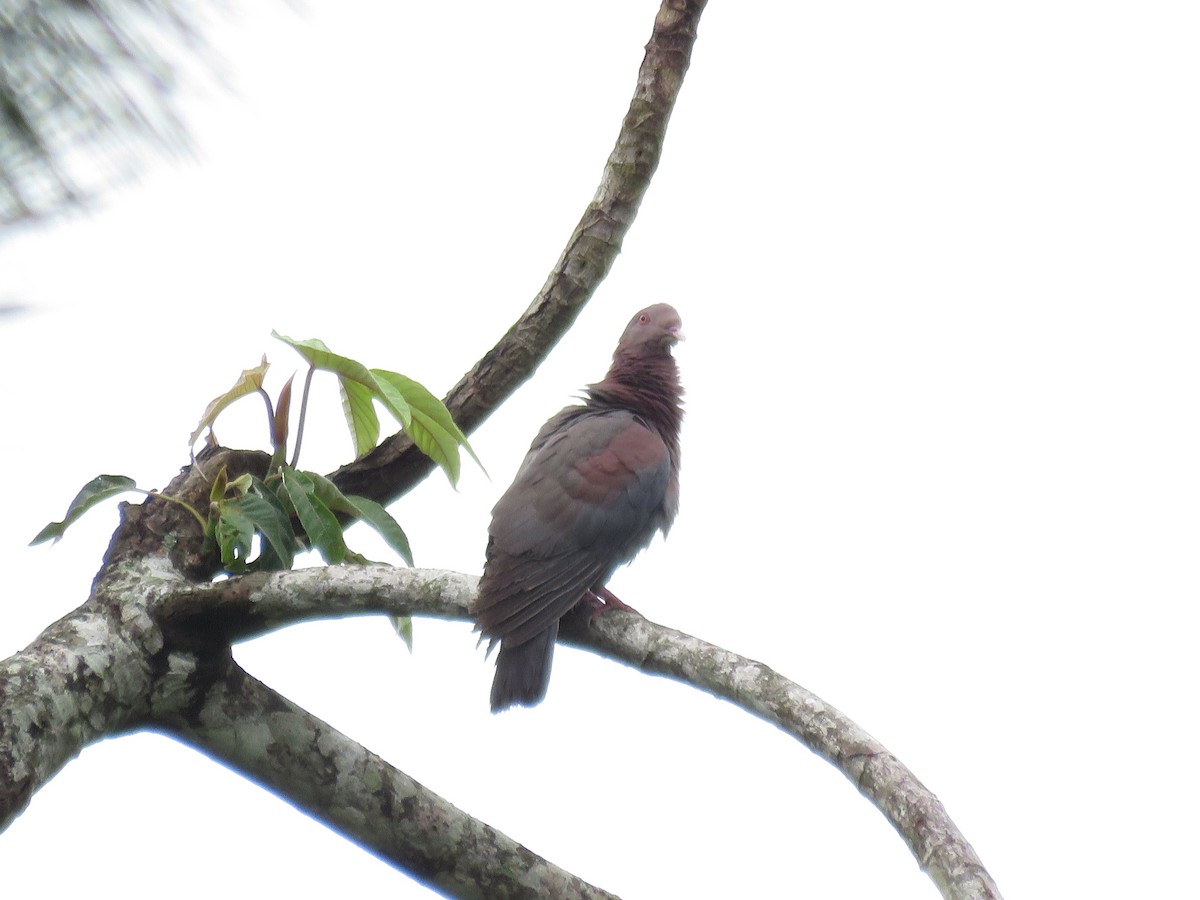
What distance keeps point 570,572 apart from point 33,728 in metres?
1.48

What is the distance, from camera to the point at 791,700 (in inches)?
85.9

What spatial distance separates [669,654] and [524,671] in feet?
3.12

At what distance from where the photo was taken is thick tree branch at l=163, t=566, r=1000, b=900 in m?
1.87

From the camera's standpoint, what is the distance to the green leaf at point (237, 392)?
3.07m

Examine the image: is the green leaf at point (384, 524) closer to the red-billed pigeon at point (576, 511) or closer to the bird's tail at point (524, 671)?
the red-billed pigeon at point (576, 511)

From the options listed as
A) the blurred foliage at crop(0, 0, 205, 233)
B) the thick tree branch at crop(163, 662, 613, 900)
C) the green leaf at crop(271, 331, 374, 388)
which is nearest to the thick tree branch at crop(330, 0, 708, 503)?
the green leaf at crop(271, 331, 374, 388)

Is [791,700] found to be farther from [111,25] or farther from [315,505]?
[111,25]

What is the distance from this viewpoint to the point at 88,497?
2.93 m

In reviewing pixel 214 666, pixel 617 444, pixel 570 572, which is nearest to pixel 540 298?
pixel 617 444

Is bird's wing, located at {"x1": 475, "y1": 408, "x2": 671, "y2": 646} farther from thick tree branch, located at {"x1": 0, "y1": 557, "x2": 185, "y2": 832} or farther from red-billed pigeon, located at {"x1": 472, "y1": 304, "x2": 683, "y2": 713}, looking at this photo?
thick tree branch, located at {"x1": 0, "y1": 557, "x2": 185, "y2": 832}

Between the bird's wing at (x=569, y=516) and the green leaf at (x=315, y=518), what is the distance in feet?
1.21

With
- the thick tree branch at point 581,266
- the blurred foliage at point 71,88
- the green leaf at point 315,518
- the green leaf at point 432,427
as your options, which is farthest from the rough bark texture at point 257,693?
the blurred foliage at point 71,88

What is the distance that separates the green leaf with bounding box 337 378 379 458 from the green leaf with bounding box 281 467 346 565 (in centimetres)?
35

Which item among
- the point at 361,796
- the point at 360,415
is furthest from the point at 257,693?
the point at 360,415
